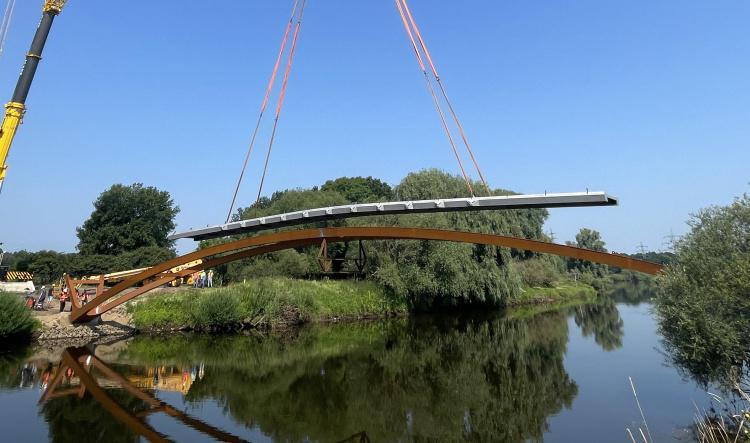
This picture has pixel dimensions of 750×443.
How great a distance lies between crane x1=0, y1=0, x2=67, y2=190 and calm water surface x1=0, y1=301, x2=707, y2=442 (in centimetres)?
718

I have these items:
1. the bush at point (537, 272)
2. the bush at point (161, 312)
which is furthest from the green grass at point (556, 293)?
the bush at point (161, 312)

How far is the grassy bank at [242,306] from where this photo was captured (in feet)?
72.2

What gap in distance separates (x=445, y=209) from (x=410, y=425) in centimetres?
632

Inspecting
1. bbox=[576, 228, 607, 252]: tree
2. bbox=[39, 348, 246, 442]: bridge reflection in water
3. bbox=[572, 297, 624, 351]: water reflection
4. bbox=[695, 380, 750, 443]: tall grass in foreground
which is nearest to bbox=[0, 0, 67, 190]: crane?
bbox=[39, 348, 246, 442]: bridge reflection in water

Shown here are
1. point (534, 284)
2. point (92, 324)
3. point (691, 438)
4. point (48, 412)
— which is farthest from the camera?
point (534, 284)

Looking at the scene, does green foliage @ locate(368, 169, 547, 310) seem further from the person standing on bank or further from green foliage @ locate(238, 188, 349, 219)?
the person standing on bank

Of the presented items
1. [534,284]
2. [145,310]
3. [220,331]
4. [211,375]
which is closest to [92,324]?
[145,310]

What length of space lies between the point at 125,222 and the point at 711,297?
164ft

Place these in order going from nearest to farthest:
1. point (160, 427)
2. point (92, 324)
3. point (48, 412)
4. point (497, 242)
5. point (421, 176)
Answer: point (160, 427), point (48, 412), point (497, 242), point (92, 324), point (421, 176)

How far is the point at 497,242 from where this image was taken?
12273 mm

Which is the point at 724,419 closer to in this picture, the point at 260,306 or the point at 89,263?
the point at 260,306

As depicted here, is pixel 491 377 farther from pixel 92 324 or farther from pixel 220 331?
pixel 92 324

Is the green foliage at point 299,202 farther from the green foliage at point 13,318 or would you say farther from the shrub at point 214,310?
the green foliage at point 13,318

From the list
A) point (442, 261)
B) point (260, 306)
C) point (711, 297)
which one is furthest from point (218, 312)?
point (711, 297)
